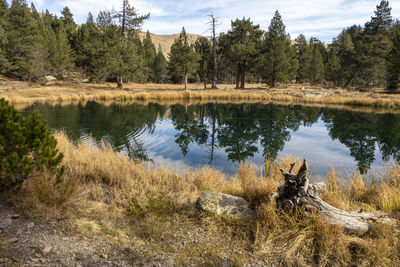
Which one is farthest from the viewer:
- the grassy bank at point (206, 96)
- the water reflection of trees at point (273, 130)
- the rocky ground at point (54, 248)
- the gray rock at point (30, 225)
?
the grassy bank at point (206, 96)

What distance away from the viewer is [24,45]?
1523 inches

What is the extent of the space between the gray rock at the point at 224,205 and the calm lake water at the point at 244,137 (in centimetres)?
386

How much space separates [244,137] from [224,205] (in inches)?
393

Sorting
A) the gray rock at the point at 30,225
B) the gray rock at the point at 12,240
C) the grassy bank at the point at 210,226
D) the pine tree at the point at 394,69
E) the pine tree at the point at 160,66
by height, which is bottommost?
the grassy bank at the point at 210,226

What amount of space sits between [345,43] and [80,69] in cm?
6288

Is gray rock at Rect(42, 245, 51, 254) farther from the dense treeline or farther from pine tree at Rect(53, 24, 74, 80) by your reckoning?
pine tree at Rect(53, 24, 74, 80)

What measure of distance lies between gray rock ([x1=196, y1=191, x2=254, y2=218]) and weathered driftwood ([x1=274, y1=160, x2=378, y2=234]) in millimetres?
749

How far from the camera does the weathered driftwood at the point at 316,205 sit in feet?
13.3

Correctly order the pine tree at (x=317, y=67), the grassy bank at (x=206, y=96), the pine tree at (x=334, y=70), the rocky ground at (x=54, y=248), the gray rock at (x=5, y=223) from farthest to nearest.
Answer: the pine tree at (x=317, y=67) → the pine tree at (x=334, y=70) → the grassy bank at (x=206, y=96) → the gray rock at (x=5, y=223) → the rocky ground at (x=54, y=248)

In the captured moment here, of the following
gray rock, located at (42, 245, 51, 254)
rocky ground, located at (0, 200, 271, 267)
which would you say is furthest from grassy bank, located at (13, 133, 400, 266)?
gray rock, located at (42, 245, 51, 254)

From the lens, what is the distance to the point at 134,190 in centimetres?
542

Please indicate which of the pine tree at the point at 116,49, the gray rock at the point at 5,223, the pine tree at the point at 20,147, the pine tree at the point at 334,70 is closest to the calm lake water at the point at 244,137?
the pine tree at the point at 20,147

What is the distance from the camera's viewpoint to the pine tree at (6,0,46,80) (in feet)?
127

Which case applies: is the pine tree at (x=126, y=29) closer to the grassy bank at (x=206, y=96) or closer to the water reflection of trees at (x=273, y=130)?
the grassy bank at (x=206, y=96)
